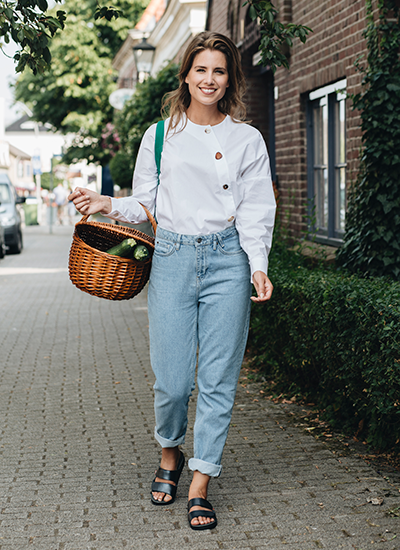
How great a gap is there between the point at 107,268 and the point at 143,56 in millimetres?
12456

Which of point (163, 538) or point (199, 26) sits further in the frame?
point (199, 26)

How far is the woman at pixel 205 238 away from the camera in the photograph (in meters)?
3.40

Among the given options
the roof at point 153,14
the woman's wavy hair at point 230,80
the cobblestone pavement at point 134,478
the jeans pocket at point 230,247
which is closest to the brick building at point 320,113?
the cobblestone pavement at point 134,478

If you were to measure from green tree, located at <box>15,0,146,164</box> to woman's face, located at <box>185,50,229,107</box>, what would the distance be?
76.1 feet

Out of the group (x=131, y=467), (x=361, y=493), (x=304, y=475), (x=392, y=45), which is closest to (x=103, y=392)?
(x=131, y=467)

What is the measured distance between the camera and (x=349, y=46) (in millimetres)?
7012

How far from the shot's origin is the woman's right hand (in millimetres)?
3395

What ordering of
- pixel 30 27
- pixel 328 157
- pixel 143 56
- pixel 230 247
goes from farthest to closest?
1. pixel 143 56
2. pixel 328 157
3. pixel 30 27
4. pixel 230 247

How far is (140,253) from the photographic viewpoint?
11.3ft

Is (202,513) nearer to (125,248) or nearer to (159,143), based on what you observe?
(125,248)

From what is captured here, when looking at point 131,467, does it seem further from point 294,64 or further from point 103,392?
point 294,64

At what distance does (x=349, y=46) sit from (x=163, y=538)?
513cm

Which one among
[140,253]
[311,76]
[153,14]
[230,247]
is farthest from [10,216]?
[230,247]

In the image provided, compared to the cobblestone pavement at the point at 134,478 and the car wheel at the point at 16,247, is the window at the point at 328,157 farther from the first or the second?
the car wheel at the point at 16,247
